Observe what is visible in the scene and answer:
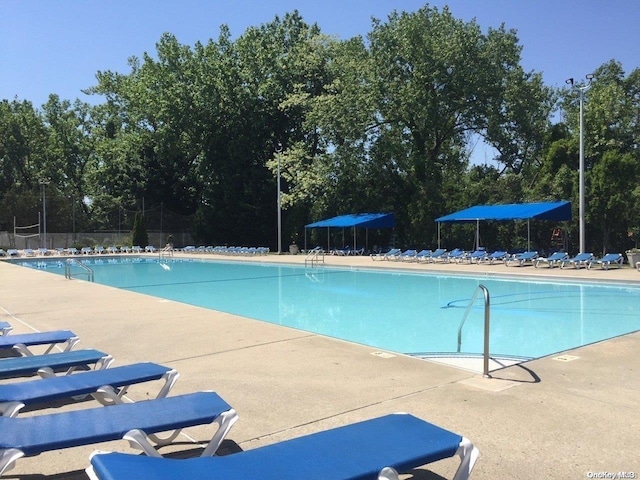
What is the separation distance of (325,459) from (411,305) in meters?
10.3

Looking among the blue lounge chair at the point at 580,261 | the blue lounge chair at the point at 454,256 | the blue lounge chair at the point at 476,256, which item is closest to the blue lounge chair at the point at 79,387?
the blue lounge chair at the point at 580,261

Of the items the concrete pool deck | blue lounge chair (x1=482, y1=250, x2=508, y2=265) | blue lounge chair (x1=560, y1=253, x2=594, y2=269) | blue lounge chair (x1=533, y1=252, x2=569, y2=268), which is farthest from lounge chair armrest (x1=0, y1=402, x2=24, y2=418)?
blue lounge chair (x1=482, y1=250, x2=508, y2=265)

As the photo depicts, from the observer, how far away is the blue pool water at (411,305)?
887 cm

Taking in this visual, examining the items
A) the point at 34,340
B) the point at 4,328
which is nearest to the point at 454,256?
the point at 4,328

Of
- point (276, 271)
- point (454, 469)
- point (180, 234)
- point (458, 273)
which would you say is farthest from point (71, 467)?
point (180, 234)

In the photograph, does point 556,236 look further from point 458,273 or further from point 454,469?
point 454,469

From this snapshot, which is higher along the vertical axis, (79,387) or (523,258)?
(523,258)

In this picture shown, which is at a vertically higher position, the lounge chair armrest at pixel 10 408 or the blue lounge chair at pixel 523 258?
the blue lounge chair at pixel 523 258

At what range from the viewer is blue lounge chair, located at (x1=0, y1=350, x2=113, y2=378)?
4715 mm

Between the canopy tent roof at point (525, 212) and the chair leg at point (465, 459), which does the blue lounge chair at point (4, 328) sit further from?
the canopy tent roof at point (525, 212)

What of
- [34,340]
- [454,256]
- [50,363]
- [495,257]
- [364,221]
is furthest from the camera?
[364,221]

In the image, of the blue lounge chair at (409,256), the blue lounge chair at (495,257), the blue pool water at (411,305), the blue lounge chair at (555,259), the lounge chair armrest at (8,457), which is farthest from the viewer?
the blue lounge chair at (409,256)

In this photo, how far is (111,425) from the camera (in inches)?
120

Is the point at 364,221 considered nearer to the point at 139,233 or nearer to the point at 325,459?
the point at 139,233
